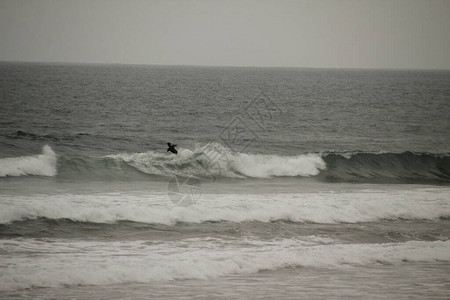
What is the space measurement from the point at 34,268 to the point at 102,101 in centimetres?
5101

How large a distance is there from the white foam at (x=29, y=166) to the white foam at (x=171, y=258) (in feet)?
30.0

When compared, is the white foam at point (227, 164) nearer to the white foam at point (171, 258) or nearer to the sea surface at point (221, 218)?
the sea surface at point (221, 218)

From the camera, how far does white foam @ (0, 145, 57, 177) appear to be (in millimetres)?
22266

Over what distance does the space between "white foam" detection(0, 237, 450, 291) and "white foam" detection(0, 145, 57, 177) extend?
9.15 m

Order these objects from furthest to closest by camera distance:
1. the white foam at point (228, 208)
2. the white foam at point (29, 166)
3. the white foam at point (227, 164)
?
the white foam at point (227, 164) < the white foam at point (29, 166) < the white foam at point (228, 208)

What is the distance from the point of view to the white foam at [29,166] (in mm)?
22266

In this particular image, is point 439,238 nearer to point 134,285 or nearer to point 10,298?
point 134,285

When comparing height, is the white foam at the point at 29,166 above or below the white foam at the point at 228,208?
above

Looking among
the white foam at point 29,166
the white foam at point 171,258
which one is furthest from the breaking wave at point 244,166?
the white foam at point 171,258

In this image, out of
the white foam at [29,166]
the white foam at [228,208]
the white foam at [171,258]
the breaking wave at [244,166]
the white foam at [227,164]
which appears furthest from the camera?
the white foam at [227,164]

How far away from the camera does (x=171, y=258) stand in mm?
12727

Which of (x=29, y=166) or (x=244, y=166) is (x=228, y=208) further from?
(x=29, y=166)

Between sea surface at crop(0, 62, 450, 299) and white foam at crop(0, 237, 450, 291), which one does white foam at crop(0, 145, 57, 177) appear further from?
white foam at crop(0, 237, 450, 291)

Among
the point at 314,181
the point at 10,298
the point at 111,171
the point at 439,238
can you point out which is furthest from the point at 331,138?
the point at 10,298
